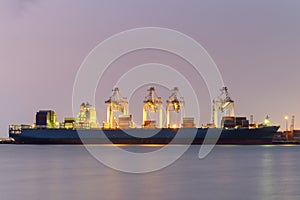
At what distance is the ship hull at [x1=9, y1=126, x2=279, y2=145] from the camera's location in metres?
137

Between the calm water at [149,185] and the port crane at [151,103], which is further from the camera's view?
the port crane at [151,103]

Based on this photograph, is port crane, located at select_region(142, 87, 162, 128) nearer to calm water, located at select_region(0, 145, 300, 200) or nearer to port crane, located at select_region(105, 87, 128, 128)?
port crane, located at select_region(105, 87, 128, 128)

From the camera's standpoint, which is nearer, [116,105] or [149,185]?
[149,185]

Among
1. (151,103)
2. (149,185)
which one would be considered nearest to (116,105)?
(151,103)

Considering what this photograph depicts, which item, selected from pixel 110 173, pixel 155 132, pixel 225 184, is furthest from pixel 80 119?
pixel 225 184

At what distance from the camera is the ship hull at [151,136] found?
137 m

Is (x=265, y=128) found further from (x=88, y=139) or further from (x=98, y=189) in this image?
(x=98, y=189)

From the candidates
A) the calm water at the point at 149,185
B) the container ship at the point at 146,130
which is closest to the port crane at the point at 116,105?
the container ship at the point at 146,130

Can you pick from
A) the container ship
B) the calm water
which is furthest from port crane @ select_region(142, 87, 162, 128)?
the calm water

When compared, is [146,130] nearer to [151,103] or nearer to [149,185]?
[151,103]

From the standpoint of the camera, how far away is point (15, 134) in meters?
150

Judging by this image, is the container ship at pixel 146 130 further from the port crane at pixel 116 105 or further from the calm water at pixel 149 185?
the calm water at pixel 149 185

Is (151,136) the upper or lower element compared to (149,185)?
upper

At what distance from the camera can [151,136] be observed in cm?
14112
